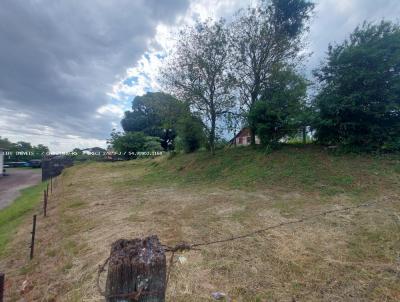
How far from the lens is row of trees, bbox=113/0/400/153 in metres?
7.24

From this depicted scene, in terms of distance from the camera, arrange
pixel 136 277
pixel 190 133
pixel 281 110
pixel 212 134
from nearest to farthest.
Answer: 1. pixel 136 277
2. pixel 281 110
3. pixel 212 134
4. pixel 190 133

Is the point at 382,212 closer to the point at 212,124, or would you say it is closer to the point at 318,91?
the point at 318,91

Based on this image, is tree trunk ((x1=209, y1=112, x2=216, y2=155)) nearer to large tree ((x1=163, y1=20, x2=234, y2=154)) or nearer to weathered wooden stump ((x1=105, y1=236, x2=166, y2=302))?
large tree ((x1=163, y1=20, x2=234, y2=154))

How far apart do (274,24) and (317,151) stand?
21.5ft

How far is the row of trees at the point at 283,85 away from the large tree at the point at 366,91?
0.03 m

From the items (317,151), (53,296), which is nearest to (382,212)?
(317,151)

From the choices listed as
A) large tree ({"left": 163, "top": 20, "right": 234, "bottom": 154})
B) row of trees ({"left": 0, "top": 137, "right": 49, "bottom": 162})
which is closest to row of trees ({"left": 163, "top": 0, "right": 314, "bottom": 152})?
large tree ({"left": 163, "top": 20, "right": 234, "bottom": 154})

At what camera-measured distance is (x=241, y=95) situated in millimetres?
11539

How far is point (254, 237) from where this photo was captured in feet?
11.4

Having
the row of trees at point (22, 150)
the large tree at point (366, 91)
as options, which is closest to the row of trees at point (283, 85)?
the large tree at point (366, 91)

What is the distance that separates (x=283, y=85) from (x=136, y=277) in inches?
425

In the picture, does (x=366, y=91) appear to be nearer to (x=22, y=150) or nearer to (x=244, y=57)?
(x=244, y=57)

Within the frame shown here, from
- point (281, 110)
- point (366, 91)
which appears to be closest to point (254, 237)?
point (366, 91)

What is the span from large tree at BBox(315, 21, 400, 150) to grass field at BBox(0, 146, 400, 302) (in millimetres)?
901
